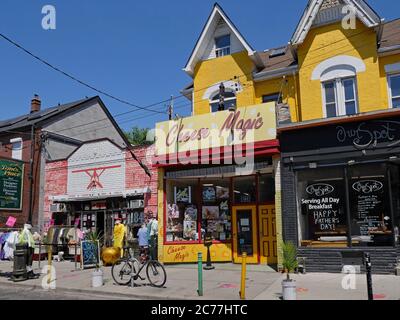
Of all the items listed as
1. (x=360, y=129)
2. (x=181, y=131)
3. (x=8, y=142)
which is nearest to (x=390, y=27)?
(x=360, y=129)

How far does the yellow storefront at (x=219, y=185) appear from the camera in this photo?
593 inches

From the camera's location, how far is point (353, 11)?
50.6 feet

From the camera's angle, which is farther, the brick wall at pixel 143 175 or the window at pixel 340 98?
the brick wall at pixel 143 175

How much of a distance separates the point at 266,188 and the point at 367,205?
4091mm

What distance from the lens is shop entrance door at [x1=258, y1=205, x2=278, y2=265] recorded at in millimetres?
15555

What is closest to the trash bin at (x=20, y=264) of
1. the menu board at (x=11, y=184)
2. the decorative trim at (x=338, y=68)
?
the menu board at (x=11, y=184)

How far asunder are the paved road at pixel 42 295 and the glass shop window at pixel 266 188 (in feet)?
23.5

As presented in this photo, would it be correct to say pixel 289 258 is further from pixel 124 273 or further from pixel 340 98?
pixel 340 98

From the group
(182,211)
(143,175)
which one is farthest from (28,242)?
(143,175)

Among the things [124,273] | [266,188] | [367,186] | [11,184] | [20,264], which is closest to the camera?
[124,273]

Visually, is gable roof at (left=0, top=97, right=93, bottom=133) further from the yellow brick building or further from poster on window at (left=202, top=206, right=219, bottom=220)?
poster on window at (left=202, top=206, right=219, bottom=220)

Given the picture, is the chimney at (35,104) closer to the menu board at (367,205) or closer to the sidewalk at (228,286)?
the sidewalk at (228,286)

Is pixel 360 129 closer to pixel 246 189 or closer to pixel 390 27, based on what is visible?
pixel 246 189

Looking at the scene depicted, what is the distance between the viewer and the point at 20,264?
46.5 ft
